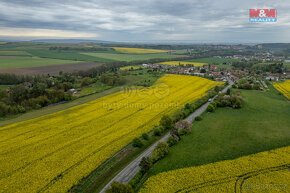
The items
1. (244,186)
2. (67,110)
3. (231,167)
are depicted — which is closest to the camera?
(244,186)

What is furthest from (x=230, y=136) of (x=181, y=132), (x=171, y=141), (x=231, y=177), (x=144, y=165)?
(x=144, y=165)

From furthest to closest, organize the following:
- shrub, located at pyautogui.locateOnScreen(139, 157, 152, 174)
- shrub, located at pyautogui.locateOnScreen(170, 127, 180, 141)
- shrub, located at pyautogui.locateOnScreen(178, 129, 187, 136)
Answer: shrub, located at pyautogui.locateOnScreen(178, 129, 187, 136)
shrub, located at pyautogui.locateOnScreen(170, 127, 180, 141)
shrub, located at pyautogui.locateOnScreen(139, 157, 152, 174)

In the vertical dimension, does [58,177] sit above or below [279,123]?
below

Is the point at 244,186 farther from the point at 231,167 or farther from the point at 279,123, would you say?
the point at 279,123

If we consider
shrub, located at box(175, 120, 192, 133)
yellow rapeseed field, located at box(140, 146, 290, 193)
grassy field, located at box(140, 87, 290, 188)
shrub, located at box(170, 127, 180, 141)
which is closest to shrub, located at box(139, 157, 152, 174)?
grassy field, located at box(140, 87, 290, 188)

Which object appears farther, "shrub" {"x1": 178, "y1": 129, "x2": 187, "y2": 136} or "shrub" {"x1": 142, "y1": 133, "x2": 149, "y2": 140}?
"shrub" {"x1": 178, "y1": 129, "x2": 187, "y2": 136}

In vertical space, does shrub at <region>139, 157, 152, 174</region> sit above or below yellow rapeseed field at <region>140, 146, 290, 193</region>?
above

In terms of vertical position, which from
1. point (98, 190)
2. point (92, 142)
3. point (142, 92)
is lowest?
point (98, 190)

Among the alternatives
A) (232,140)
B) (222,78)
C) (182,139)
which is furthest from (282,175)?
(222,78)

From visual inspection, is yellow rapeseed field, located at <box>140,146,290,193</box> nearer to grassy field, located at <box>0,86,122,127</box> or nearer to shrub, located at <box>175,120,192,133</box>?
shrub, located at <box>175,120,192,133</box>
